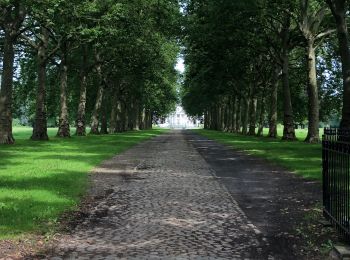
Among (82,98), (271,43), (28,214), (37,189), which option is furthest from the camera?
(82,98)

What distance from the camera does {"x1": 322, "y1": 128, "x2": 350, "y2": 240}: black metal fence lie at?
7.04m

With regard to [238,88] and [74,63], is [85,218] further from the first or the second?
[238,88]

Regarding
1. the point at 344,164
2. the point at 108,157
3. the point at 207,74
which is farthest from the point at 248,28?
the point at 344,164

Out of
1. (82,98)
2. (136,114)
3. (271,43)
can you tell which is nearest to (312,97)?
(271,43)

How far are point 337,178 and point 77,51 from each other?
144ft

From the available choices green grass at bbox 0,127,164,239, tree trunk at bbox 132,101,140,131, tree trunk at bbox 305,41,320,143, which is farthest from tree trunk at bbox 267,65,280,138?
tree trunk at bbox 132,101,140,131

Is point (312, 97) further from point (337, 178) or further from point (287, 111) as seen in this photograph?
A: point (337, 178)

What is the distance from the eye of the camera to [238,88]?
181ft

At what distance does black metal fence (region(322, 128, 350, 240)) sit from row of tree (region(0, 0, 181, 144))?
19311 millimetres

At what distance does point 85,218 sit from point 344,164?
4.54 metres

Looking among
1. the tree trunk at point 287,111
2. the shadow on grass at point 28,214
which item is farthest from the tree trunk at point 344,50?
the tree trunk at point 287,111

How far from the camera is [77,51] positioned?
161 feet

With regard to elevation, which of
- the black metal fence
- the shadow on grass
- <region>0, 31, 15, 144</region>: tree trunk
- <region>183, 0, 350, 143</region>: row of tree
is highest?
<region>183, 0, 350, 143</region>: row of tree

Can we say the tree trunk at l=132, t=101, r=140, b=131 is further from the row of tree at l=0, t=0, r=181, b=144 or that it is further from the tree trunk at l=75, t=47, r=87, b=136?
the tree trunk at l=75, t=47, r=87, b=136
